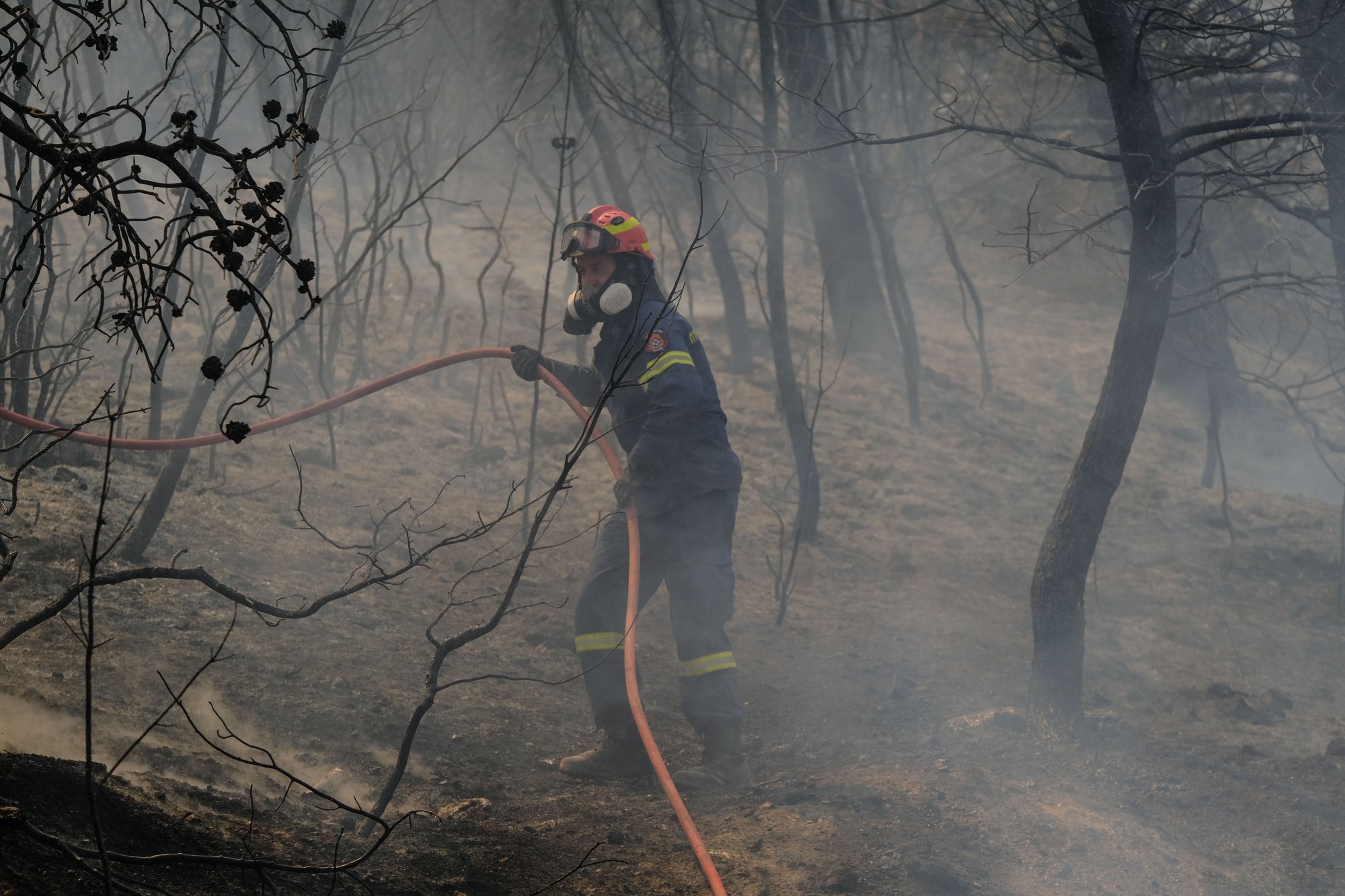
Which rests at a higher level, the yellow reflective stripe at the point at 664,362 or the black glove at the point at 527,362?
the black glove at the point at 527,362

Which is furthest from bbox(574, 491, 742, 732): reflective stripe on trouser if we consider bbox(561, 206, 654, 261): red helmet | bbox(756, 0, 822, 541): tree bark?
bbox(756, 0, 822, 541): tree bark

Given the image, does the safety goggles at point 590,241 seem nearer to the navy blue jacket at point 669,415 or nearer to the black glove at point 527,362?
the navy blue jacket at point 669,415

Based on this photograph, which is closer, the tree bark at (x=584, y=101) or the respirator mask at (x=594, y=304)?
the respirator mask at (x=594, y=304)

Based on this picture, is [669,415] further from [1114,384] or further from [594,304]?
[1114,384]

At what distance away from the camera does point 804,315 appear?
15.1m

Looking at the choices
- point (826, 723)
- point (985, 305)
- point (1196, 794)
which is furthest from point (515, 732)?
point (985, 305)

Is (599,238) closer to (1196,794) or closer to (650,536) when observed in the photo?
(650,536)

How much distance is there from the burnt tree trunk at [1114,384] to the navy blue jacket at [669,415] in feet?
5.67

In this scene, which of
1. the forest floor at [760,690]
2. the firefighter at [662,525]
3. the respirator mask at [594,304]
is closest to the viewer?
the forest floor at [760,690]

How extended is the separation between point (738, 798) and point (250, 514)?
3.55 meters

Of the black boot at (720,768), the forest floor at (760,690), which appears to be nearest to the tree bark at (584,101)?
the forest floor at (760,690)

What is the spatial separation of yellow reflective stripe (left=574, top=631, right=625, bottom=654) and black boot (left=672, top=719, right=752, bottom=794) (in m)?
0.55

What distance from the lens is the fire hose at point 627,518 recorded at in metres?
3.49

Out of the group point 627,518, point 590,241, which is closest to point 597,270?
point 590,241
